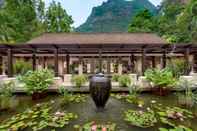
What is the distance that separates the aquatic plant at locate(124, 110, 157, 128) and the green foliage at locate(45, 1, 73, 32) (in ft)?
94.1

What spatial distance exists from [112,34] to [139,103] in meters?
15.3

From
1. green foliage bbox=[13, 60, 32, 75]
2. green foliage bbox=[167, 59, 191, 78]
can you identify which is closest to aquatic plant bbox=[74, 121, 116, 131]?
green foliage bbox=[167, 59, 191, 78]

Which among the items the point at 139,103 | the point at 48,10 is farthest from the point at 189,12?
the point at 48,10

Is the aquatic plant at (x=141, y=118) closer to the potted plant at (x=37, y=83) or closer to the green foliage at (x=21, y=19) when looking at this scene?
the potted plant at (x=37, y=83)

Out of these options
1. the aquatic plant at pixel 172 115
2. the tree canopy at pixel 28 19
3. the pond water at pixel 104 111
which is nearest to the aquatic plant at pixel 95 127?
the pond water at pixel 104 111

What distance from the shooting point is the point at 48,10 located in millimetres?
36719

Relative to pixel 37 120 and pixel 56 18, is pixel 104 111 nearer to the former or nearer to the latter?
pixel 37 120

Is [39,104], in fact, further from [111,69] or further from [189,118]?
[111,69]

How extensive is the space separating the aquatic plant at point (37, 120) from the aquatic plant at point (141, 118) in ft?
6.23

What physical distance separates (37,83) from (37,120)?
10.8 feet

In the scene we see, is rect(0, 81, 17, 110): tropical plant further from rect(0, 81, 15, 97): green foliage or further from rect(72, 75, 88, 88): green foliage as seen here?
rect(72, 75, 88, 88): green foliage

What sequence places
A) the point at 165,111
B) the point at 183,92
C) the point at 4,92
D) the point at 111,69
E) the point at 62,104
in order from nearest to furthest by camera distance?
the point at 165,111, the point at 62,104, the point at 4,92, the point at 183,92, the point at 111,69

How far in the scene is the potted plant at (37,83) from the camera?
40.2 feet

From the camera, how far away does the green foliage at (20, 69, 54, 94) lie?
1223cm
